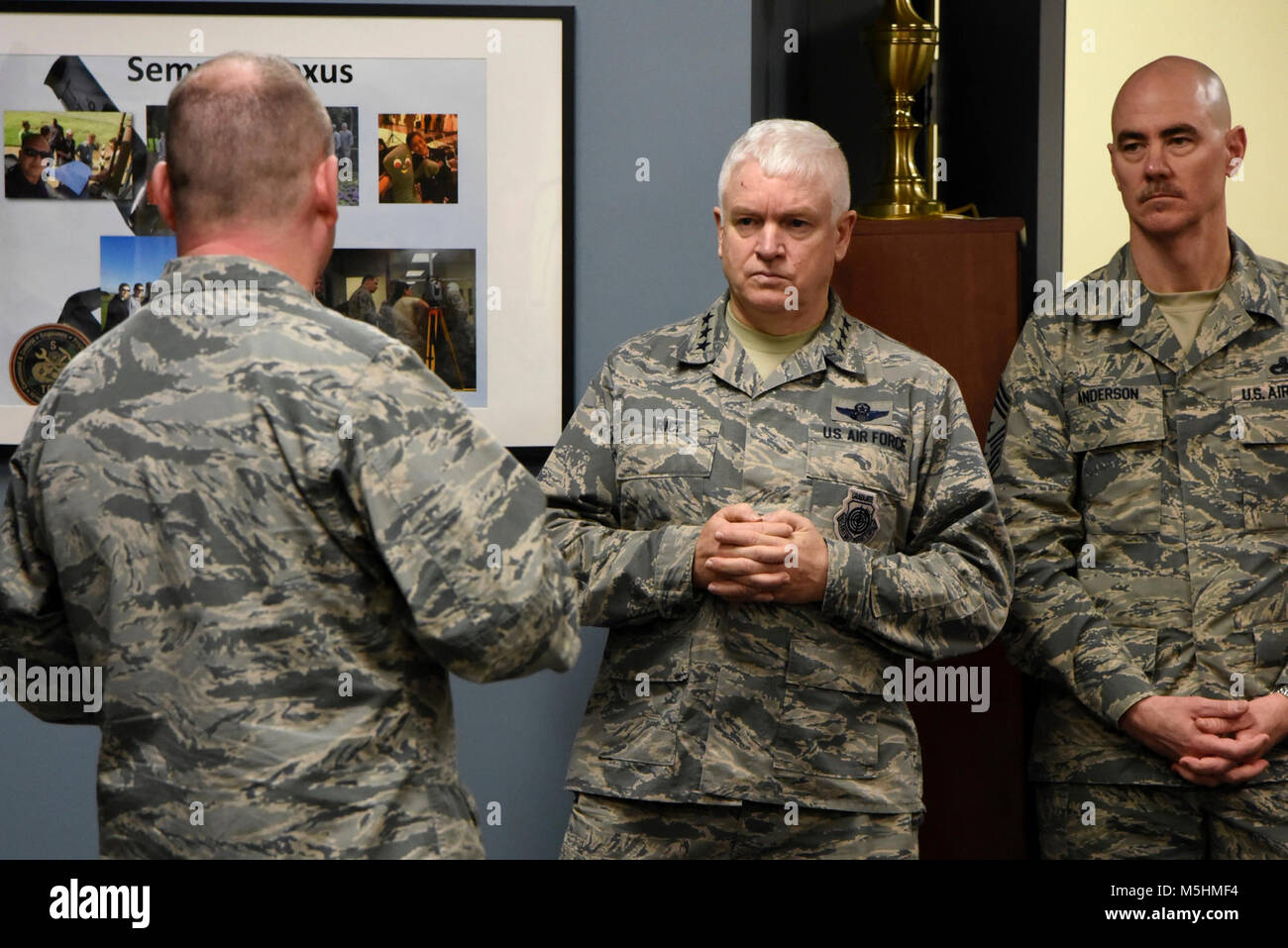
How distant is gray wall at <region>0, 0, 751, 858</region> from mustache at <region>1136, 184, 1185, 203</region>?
0.68 metres

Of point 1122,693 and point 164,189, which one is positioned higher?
point 164,189

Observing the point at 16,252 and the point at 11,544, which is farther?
the point at 16,252

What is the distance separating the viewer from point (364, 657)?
1.35m

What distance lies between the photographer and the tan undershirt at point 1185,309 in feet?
7.17

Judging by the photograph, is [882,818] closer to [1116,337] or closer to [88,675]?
[1116,337]

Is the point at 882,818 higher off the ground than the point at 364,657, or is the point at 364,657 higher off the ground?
the point at 364,657

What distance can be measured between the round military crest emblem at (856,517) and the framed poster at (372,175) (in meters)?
0.60

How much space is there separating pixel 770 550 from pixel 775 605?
0.45 ft

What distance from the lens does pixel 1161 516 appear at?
6.94ft

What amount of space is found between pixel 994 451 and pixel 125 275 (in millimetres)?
1524

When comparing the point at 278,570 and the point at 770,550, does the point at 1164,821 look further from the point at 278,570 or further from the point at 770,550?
the point at 278,570

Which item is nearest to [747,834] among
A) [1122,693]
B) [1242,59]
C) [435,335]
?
[1122,693]

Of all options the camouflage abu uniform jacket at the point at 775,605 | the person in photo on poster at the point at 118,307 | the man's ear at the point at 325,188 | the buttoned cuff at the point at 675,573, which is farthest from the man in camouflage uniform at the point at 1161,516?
the person in photo on poster at the point at 118,307
